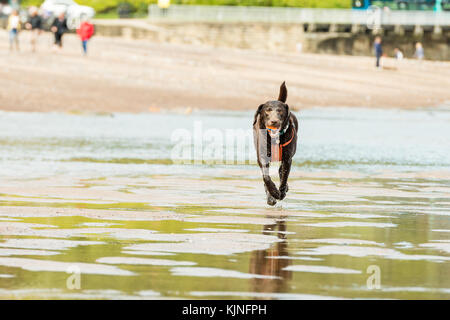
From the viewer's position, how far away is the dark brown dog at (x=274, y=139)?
11.7 metres

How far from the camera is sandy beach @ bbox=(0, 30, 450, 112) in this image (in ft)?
118

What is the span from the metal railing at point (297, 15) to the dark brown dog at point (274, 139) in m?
80.8

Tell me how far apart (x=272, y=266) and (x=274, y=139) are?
12.5ft

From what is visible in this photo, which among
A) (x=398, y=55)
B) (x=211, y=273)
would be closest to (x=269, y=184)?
(x=211, y=273)

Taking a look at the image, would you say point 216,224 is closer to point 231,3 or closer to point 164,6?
point 164,6

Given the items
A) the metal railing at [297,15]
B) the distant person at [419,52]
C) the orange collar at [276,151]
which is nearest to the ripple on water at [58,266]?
the orange collar at [276,151]

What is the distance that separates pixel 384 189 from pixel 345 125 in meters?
15.7

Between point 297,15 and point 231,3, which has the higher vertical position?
point 231,3

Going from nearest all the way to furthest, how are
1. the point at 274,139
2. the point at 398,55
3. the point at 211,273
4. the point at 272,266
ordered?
1. the point at 211,273
2. the point at 272,266
3. the point at 274,139
4. the point at 398,55

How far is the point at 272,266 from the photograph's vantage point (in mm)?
8281

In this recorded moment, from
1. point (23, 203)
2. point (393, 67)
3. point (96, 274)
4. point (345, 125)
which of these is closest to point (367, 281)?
point (96, 274)

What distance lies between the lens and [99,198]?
1294 centimetres
